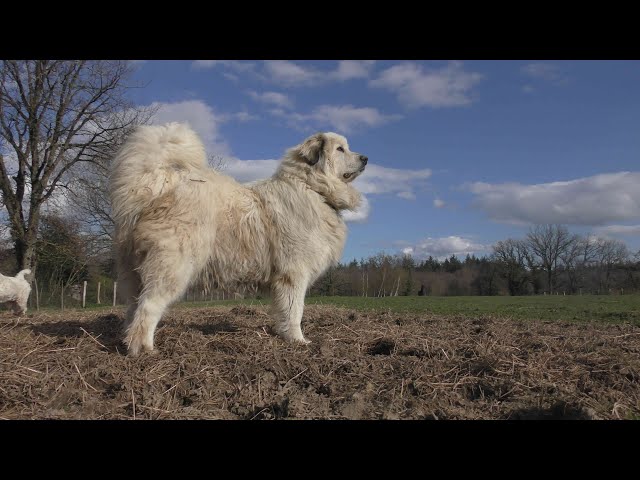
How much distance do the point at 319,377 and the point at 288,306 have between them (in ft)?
6.19

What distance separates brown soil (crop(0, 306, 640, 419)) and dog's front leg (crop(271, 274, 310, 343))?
0.25m

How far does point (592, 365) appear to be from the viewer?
507 centimetres

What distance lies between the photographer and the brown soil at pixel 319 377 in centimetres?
375

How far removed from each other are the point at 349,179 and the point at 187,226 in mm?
2954

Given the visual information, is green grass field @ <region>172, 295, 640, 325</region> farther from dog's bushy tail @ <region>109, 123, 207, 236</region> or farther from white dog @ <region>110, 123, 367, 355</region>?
dog's bushy tail @ <region>109, 123, 207, 236</region>

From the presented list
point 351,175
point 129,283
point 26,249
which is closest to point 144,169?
point 129,283

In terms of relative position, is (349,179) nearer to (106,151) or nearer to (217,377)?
(217,377)

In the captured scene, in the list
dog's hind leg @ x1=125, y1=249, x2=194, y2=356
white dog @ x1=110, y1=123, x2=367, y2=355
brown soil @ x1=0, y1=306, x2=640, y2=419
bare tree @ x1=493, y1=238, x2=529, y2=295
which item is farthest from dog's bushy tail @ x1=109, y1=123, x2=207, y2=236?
bare tree @ x1=493, y1=238, x2=529, y2=295

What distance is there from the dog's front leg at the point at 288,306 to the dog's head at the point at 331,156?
1859 millimetres

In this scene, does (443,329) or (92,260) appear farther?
(92,260)

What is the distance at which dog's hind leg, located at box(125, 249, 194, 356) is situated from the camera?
5297 mm

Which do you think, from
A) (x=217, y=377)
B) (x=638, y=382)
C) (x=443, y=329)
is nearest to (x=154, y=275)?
(x=217, y=377)

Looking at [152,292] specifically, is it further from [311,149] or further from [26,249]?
[26,249]

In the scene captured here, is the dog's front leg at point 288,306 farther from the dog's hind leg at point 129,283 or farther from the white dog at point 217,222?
the dog's hind leg at point 129,283
